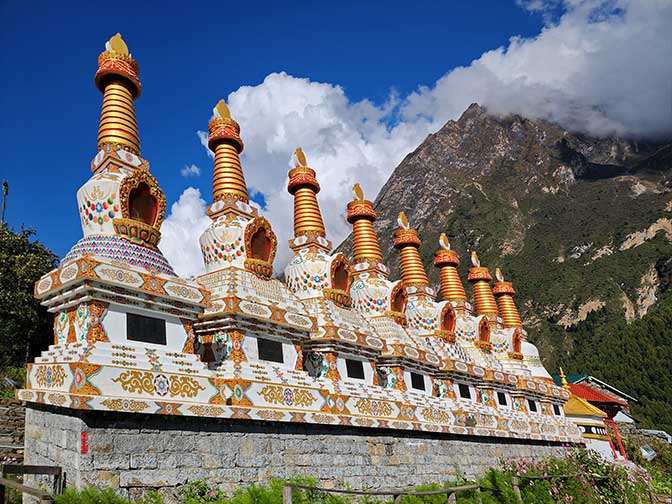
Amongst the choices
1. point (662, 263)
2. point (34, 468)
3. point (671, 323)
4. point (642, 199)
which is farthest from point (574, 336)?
point (34, 468)

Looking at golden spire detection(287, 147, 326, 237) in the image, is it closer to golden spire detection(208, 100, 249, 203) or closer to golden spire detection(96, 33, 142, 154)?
golden spire detection(208, 100, 249, 203)

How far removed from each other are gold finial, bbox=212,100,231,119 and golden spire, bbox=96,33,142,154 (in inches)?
141

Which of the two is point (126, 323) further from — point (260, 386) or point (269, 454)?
point (269, 454)

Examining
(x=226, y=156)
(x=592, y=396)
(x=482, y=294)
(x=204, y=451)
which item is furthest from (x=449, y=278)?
(x=204, y=451)

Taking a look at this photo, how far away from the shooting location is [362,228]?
2248 centimetres

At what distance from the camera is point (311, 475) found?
11664 mm

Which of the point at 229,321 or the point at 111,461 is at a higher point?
the point at 229,321

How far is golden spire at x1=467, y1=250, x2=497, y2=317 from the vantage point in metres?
31.7

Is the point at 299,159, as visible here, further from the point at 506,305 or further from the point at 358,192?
the point at 506,305

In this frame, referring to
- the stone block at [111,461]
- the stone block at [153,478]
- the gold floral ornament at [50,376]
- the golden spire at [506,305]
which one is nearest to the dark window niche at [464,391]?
the golden spire at [506,305]

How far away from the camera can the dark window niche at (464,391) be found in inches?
865

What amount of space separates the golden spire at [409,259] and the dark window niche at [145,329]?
49.0 ft

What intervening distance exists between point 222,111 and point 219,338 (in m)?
7.68

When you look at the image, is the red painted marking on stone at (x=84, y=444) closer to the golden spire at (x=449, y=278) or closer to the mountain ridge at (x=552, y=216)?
the golden spire at (x=449, y=278)
